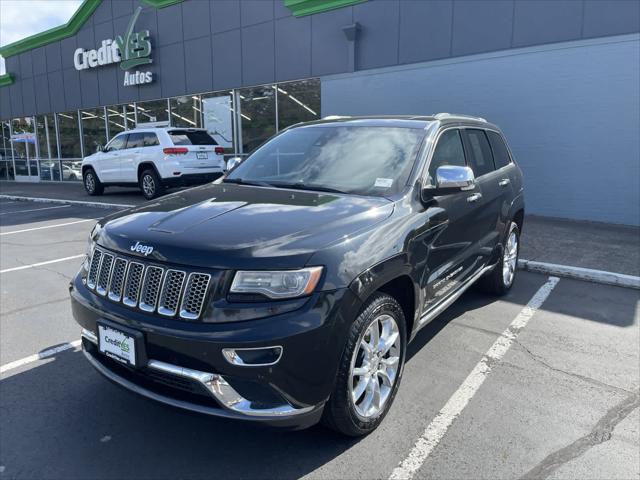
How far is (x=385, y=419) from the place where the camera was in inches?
118

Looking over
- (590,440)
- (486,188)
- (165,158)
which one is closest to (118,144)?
(165,158)

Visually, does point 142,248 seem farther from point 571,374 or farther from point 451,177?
point 571,374

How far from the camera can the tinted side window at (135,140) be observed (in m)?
12.5

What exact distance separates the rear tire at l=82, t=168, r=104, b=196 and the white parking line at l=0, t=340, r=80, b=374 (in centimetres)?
1160

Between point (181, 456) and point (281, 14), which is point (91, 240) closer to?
point (181, 456)

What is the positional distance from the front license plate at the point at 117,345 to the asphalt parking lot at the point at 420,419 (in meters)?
0.23

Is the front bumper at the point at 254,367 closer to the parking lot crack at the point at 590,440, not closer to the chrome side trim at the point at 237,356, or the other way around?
the chrome side trim at the point at 237,356

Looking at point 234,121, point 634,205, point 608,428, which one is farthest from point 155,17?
point 608,428

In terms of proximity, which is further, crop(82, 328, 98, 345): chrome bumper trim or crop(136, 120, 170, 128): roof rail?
crop(136, 120, 170, 128): roof rail

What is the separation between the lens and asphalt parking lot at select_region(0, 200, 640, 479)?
8.39 ft

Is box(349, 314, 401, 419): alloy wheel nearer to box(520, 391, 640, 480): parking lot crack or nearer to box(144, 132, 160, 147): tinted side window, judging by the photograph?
box(520, 391, 640, 480): parking lot crack

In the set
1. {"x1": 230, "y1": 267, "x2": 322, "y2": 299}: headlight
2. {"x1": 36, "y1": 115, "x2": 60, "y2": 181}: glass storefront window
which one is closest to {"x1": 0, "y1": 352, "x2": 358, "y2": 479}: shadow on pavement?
{"x1": 230, "y1": 267, "x2": 322, "y2": 299}: headlight

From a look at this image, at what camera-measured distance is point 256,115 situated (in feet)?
48.8

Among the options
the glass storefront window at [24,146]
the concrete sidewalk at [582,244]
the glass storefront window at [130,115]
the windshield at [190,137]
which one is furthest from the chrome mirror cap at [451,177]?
the glass storefront window at [24,146]
